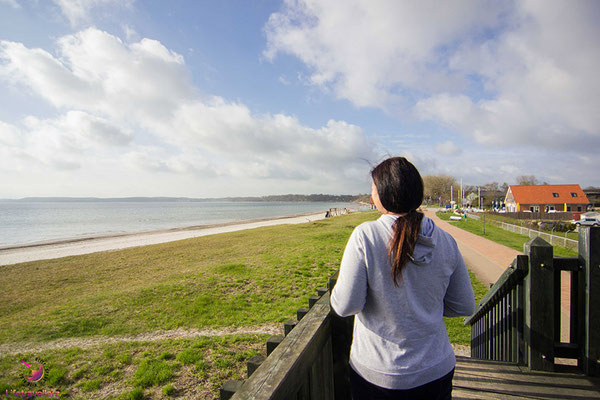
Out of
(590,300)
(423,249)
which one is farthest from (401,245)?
(590,300)

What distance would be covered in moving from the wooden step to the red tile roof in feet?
200

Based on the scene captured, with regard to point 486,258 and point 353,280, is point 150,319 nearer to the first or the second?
point 353,280

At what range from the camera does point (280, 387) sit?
46.8 inches

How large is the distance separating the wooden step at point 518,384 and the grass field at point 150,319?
10.0ft

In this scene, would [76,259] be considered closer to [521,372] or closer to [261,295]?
[261,295]

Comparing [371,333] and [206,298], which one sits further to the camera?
[206,298]

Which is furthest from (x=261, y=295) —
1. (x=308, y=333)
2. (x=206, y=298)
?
(x=308, y=333)

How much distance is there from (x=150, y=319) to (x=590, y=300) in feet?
24.2

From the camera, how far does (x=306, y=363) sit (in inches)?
58.4

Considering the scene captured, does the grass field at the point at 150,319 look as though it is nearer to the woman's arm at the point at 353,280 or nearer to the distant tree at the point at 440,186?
the woman's arm at the point at 353,280

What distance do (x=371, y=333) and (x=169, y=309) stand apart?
23.2ft

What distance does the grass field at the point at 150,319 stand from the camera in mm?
4359

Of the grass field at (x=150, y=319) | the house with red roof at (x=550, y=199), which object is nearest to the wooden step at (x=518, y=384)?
the grass field at (x=150, y=319)

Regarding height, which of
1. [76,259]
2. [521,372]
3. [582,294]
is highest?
[582,294]
